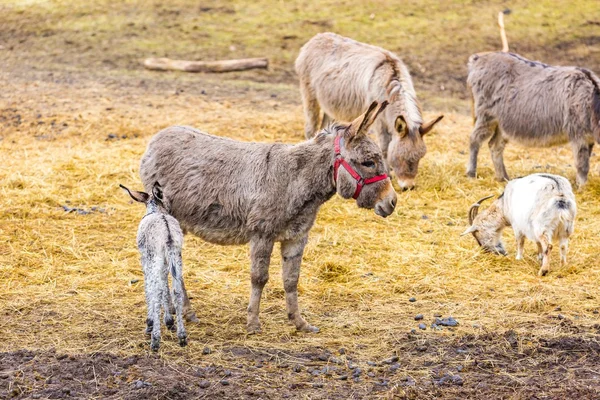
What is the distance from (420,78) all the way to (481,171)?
5.28 m

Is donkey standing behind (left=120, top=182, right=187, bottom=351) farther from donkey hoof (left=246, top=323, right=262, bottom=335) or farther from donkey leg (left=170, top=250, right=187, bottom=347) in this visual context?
donkey hoof (left=246, top=323, right=262, bottom=335)

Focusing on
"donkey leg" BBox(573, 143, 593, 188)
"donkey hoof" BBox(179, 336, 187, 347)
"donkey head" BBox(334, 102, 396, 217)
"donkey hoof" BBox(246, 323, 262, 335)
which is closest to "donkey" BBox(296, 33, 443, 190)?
"donkey leg" BBox(573, 143, 593, 188)

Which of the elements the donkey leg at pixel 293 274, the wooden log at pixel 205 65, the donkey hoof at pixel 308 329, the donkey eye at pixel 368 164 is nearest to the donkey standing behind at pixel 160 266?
the donkey leg at pixel 293 274

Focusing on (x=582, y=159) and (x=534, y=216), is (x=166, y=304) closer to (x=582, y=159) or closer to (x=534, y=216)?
(x=534, y=216)

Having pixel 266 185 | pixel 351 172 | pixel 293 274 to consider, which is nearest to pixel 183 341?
pixel 293 274

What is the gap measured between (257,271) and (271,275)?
142 centimetres

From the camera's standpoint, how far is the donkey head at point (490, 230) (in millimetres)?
7945

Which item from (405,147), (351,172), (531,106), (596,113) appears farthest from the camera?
(531,106)

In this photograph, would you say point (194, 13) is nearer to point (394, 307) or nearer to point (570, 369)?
point (394, 307)

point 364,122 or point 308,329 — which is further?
point 308,329

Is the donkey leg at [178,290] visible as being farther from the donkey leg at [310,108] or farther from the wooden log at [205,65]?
the wooden log at [205,65]

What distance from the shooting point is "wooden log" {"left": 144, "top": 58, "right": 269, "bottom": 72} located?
15992 mm

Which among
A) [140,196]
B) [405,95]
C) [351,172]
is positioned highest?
[351,172]

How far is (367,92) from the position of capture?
10148 mm
